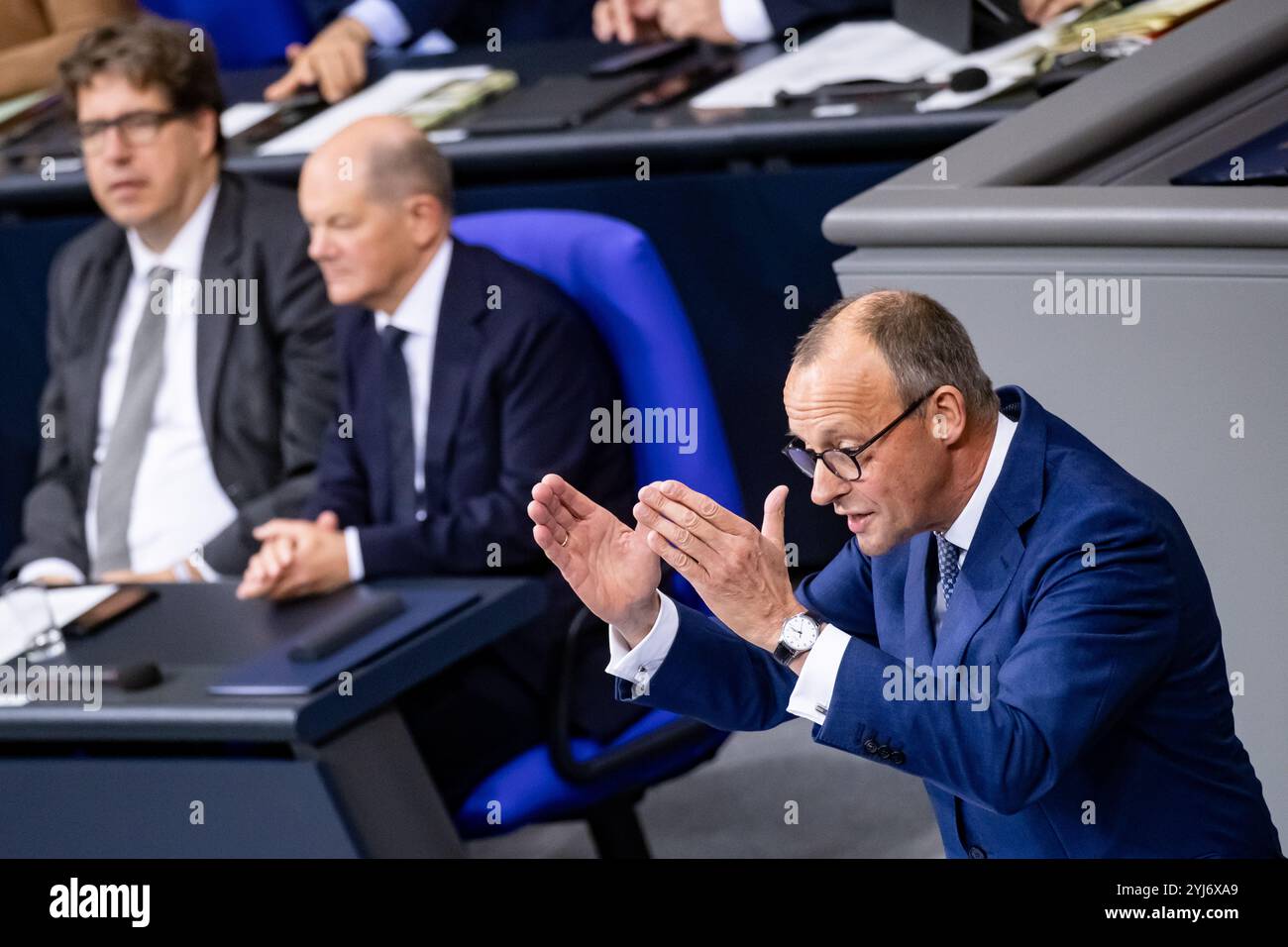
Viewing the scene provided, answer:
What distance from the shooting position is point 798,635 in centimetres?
140

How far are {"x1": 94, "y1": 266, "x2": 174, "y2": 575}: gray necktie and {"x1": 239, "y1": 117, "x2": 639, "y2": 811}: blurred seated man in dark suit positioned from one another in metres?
0.48

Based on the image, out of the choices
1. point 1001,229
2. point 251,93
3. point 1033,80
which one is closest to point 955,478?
point 1001,229

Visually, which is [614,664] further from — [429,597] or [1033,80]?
[1033,80]

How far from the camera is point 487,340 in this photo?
8.18 feet

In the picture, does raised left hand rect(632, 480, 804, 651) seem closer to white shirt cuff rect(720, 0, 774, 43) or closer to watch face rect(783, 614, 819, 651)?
A: watch face rect(783, 614, 819, 651)

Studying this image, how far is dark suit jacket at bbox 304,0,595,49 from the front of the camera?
3953mm

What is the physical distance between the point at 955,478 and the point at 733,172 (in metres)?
1.69

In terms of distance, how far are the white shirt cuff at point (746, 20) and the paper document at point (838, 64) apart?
11 cm

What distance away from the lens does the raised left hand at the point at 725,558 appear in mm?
1373

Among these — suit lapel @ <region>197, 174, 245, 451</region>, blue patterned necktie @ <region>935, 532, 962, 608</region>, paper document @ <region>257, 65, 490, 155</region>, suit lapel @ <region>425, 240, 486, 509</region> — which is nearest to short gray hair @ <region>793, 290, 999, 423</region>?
blue patterned necktie @ <region>935, 532, 962, 608</region>

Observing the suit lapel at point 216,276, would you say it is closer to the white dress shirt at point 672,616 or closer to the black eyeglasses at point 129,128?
the black eyeglasses at point 129,128

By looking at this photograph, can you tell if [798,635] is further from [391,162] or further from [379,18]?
[379,18]

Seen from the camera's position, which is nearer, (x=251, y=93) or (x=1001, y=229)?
(x=1001, y=229)

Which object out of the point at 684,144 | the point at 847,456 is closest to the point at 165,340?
the point at 684,144
